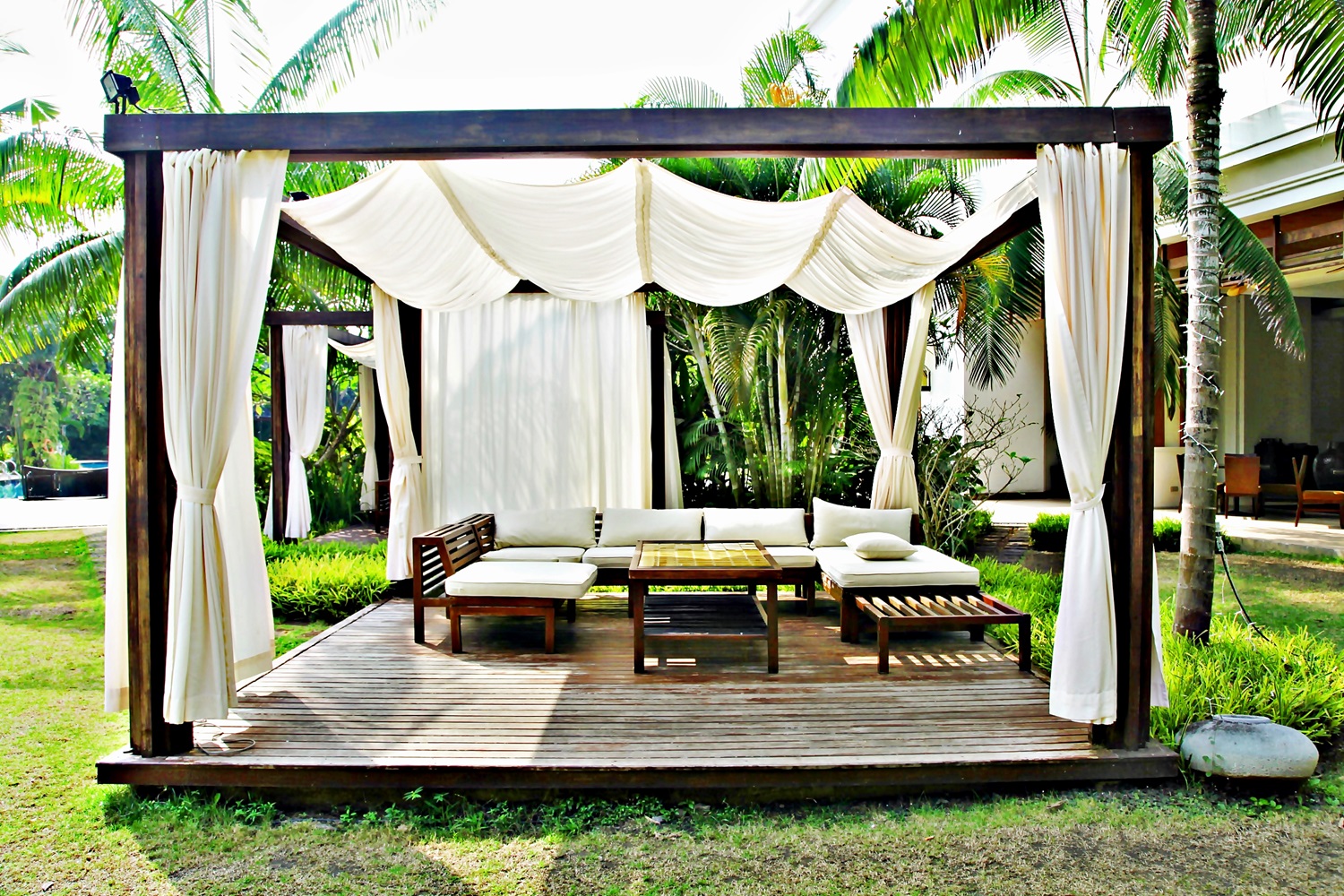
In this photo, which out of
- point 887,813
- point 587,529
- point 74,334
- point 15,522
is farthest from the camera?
point 15,522

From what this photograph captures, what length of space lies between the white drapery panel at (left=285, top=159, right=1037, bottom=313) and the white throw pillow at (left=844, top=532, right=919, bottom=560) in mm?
1683

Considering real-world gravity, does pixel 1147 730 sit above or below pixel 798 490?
below

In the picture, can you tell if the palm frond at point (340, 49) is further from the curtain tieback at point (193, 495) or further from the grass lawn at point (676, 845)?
the grass lawn at point (676, 845)

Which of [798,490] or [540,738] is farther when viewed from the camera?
[798,490]

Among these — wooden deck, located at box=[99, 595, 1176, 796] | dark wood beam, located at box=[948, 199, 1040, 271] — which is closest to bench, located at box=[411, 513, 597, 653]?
wooden deck, located at box=[99, 595, 1176, 796]

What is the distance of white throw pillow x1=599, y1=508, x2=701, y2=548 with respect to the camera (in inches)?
245

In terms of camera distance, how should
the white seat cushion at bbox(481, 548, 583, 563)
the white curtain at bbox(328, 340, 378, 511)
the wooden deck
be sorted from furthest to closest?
the white curtain at bbox(328, 340, 378, 511) < the white seat cushion at bbox(481, 548, 583, 563) < the wooden deck

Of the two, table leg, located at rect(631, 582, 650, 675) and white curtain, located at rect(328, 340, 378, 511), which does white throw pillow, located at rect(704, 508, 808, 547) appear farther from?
white curtain, located at rect(328, 340, 378, 511)

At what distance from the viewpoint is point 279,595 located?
6.36m

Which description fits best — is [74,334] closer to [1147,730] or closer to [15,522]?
[15,522]

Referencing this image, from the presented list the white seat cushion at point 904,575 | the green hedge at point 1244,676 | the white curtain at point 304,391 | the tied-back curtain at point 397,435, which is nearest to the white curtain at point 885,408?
the white seat cushion at point 904,575

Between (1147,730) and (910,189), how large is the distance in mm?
5794

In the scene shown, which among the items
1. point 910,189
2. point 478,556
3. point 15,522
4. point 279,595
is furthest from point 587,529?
point 15,522

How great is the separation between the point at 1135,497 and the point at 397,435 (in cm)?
500
